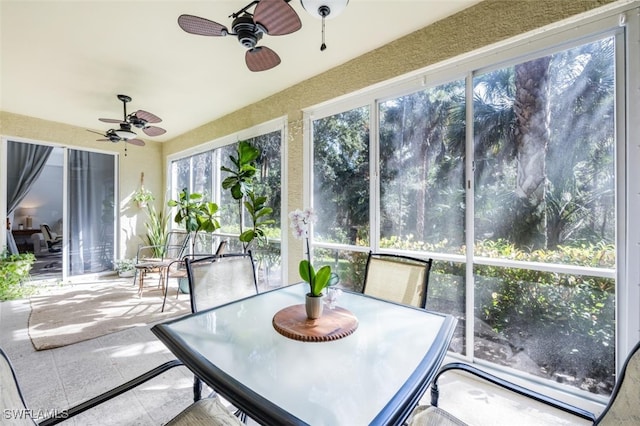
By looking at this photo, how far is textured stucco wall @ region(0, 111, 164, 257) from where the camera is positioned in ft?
14.8

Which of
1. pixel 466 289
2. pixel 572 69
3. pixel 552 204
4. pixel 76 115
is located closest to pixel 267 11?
pixel 572 69

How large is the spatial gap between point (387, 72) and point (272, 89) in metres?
1.62

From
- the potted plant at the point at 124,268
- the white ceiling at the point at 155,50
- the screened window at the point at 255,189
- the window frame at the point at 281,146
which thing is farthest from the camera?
the potted plant at the point at 124,268

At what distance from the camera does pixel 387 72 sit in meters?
2.56

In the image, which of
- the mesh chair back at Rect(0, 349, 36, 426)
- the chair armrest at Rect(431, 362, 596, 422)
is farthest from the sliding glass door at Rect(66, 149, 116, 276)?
the chair armrest at Rect(431, 362, 596, 422)

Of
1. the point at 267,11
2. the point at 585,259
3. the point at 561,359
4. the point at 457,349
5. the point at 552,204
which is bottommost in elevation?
the point at 457,349

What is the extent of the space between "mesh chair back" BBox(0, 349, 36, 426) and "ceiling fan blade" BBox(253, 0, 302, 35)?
5.98 feet

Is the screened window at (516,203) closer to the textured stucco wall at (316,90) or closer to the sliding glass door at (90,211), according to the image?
the textured stucco wall at (316,90)

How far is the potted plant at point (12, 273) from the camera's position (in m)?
4.06

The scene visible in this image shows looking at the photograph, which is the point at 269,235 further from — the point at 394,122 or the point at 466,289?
the point at 466,289

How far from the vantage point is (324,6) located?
161 centimetres

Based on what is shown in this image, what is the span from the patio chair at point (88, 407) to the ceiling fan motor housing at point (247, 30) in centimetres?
193

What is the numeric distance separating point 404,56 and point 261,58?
1.27m

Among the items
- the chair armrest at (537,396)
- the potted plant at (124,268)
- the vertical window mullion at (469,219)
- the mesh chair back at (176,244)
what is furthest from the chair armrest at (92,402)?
the potted plant at (124,268)
